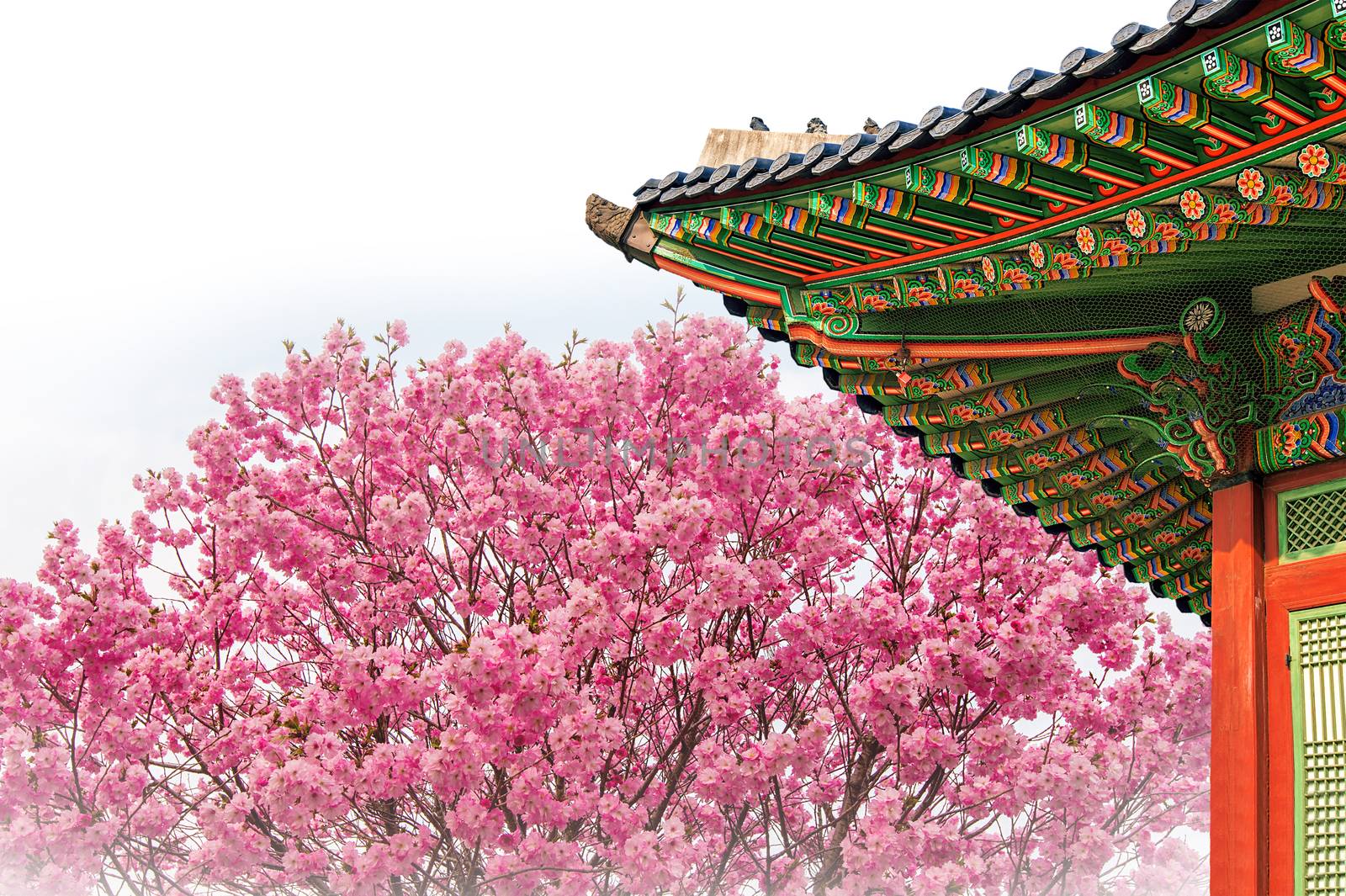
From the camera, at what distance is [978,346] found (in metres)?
4.91

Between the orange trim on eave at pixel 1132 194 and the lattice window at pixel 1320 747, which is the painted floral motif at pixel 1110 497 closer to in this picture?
the lattice window at pixel 1320 747

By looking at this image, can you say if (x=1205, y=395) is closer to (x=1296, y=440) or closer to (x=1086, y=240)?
(x=1296, y=440)

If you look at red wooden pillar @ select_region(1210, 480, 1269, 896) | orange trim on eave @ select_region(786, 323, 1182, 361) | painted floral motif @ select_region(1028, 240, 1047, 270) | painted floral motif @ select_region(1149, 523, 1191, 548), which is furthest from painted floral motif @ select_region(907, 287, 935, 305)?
painted floral motif @ select_region(1149, 523, 1191, 548)

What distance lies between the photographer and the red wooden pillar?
13.2 feet

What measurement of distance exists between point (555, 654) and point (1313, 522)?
4.34 metres

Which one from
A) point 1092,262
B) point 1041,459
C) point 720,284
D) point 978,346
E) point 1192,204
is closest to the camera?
point 1192,204

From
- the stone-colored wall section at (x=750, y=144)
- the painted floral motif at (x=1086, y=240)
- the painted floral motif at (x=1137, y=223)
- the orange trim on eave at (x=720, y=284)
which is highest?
the stone-colored wall section at (x=750, y=144)

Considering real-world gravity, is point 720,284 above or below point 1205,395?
above

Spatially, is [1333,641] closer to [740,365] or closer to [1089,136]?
[1089,136]

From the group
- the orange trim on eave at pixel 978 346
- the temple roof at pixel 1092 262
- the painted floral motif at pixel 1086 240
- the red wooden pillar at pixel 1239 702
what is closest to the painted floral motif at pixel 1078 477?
the temple roof at pixel 1092 262

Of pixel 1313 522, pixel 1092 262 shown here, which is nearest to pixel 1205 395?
pixel 1313 522

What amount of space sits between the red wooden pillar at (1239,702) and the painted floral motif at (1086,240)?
109cm

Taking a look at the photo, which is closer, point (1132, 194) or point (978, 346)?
point (1132, 194)

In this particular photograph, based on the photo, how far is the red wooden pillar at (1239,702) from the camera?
404 cm
